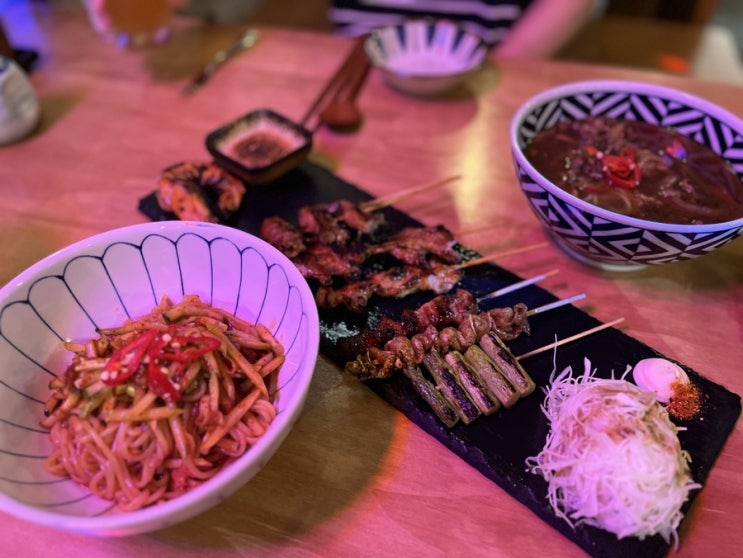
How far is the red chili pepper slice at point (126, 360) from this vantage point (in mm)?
1729

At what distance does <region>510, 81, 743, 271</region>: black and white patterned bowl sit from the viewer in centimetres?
217

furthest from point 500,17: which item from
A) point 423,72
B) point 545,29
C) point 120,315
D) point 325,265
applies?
point 120,315

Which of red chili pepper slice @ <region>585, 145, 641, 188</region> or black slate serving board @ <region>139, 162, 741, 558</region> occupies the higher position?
red chili pepper slice @ <region>585, 145, 641, 188</region>

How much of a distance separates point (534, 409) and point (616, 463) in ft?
1.29

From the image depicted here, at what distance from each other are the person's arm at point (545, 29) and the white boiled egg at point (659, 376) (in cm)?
323

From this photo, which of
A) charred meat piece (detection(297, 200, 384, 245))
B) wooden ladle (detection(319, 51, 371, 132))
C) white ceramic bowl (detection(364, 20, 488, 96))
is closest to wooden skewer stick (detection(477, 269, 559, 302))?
charred meat piece (detection(297, 200, 384, 245))

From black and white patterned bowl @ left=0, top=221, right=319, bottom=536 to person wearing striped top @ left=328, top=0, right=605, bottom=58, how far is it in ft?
11.3

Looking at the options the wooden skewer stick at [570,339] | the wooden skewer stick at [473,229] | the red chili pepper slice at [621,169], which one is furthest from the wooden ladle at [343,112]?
the wooden skewer stick at [570,339]

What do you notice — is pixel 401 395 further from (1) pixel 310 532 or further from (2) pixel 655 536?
(2) pixel 655 536

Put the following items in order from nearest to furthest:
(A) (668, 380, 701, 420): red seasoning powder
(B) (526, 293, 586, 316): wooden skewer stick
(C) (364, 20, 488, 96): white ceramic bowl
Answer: (A) (668, 380, 701, 420): red seasoning powder < (B) (526, 293, 586, 316): wooden skewer stick < (C) (364, 20, 488, 96): white ceramic bowl

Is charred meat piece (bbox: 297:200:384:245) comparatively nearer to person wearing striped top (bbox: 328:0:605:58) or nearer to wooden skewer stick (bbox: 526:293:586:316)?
wooden skewer stick (bbox: 526:293:586:316)

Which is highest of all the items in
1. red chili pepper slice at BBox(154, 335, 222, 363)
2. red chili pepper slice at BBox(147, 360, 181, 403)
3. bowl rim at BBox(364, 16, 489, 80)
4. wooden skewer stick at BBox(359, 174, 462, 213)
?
bowl rim at BBox(364, 16, 489, 80)

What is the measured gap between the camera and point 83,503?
165 cm

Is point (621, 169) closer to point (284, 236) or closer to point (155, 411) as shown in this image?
point (284, 236)
